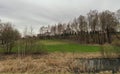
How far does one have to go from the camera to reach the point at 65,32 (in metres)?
109

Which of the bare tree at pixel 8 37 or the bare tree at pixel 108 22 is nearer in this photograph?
the bare tree at pixel 8 37

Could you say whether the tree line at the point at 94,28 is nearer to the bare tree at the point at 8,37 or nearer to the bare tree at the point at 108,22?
the bare tree at the point at 108,22

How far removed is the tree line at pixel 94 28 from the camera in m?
82.6

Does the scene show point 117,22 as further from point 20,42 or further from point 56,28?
point 56,28

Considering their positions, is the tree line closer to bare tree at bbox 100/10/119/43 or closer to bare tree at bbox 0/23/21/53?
bare tree at bbox 100/10/119/43

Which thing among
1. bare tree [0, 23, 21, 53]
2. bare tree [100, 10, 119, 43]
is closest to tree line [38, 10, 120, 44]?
bare tree [100, 10, 119, 43]

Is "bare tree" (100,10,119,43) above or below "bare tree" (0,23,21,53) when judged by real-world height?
above

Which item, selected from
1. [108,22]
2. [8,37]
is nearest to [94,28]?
[108,22]

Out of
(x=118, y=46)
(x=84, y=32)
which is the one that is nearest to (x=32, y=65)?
(x=118, y=46)

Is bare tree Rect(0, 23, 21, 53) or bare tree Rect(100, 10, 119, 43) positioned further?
bare tree Rect(100, 10, 119, 43)

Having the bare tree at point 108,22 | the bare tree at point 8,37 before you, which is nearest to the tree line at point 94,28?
the bare tree at point 108,22

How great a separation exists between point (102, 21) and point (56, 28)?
109ft

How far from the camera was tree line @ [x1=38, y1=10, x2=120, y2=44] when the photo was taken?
82562mm

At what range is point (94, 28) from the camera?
295ft
